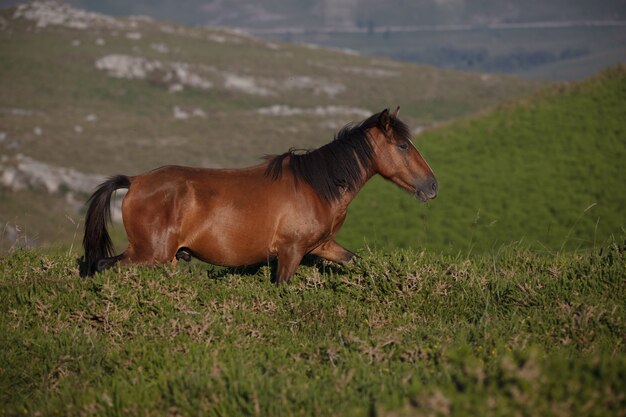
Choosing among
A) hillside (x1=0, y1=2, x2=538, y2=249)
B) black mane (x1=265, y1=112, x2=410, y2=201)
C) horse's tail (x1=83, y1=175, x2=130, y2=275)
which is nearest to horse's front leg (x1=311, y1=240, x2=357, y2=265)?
black mane (x1=265, y1=112, x2=410, y2=201)

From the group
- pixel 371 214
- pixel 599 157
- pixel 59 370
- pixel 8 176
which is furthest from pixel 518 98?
pixel 8 176

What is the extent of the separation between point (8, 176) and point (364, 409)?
183 feet

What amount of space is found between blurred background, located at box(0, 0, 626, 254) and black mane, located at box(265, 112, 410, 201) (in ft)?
4.24

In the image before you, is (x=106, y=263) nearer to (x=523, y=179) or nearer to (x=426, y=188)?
(x=426, y=188)

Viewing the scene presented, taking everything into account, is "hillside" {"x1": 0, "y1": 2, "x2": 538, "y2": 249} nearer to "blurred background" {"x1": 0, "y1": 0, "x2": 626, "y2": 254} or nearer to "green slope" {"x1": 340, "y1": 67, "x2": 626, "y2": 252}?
"blurred background" {"x1": 0, "y1": 0, "x2": 626, "y2": 254}

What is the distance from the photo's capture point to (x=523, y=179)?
1081 inches

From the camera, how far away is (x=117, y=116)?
89500 mm

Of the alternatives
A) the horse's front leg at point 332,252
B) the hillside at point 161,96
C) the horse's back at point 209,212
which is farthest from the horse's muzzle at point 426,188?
the hillside at point 161,96

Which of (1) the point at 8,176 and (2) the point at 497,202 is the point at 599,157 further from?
(1) the point at 8,176

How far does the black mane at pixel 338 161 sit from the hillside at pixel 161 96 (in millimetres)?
39637

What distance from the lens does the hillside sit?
63969 mm

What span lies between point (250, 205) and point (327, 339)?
2385 millimetres

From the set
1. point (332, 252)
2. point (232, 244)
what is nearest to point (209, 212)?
point (232, 244)

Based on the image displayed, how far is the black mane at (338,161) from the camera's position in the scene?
27.6ft
